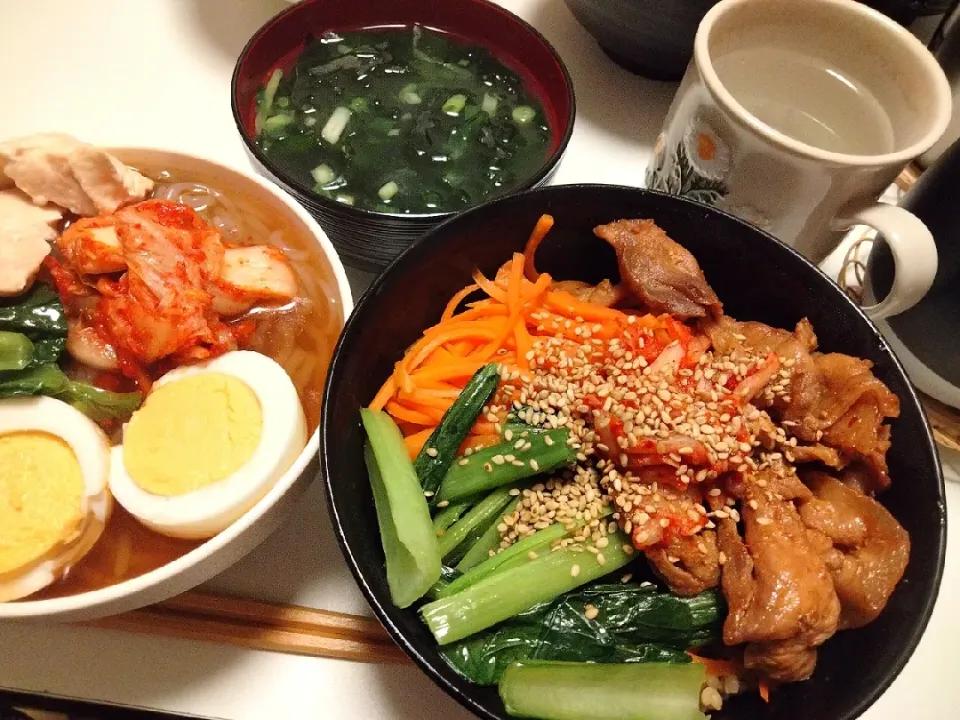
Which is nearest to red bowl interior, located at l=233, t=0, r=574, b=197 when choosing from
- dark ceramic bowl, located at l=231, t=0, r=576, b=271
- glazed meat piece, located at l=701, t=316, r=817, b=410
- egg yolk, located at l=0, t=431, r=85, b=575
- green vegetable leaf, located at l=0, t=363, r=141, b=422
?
dark ceramic bowl, located at l=231, t=0, r=576, b=271

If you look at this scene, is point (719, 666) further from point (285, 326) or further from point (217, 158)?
point (217, 158)

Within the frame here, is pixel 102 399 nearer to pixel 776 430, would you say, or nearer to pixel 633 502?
pixel 633 502

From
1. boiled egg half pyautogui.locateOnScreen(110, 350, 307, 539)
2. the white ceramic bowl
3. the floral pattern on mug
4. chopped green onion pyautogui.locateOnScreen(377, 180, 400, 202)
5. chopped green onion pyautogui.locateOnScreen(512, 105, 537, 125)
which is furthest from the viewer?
chopped green onion pyautogui.locateOnScreen(512, 105, 537, 125)

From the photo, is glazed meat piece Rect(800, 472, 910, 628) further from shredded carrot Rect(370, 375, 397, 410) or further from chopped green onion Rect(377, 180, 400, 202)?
chopped green onion Rect(377, 180, 400, 202)

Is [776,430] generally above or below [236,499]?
above

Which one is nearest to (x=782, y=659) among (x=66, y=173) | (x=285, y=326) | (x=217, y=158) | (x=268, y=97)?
(x=285, y=326)

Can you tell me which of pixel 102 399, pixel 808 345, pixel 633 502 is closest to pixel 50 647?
pixel 102 399
